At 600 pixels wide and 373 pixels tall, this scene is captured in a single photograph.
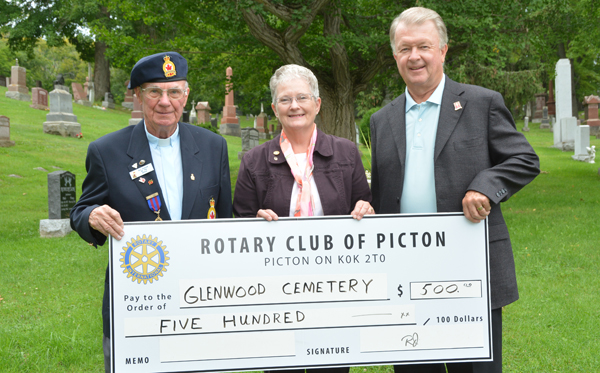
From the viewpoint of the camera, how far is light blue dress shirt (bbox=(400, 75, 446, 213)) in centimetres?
275

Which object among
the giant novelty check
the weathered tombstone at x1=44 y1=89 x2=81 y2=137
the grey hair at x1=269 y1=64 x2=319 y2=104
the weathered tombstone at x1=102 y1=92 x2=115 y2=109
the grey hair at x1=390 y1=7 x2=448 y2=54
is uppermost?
the weathered tombstone at x1=102 y1=92 x2=115 y2=109

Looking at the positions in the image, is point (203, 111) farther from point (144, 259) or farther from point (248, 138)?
point (144, 259)

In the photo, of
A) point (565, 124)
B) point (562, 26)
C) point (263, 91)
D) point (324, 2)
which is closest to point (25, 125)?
point (263, 91)

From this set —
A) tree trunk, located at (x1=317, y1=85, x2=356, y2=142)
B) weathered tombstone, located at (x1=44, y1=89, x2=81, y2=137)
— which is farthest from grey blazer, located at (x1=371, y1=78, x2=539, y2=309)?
weathered tombstone, located at (x1=44, y1=89, x2=81, y2=137)

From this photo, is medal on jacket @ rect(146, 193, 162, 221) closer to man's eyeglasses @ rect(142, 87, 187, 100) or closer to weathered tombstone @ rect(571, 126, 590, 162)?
man's eyeglasses @ rect(142, 87, 187, 100)

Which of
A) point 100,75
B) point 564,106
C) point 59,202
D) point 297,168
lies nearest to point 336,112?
point 59,202

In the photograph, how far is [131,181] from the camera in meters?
2.65

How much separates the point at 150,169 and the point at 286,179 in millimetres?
729

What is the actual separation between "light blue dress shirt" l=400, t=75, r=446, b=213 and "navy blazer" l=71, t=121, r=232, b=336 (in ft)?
3.49

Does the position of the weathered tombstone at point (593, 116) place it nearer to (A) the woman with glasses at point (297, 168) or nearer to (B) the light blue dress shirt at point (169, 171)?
(A) the woman with glasses at point (297, 168)

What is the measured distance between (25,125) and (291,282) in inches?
858

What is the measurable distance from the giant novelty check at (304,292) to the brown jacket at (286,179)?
16 cm

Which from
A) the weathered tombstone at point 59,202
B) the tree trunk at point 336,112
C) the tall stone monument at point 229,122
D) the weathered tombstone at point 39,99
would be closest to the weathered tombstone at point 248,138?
the tree trunk at point 336,112

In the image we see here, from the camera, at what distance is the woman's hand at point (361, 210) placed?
2714 millimetres
